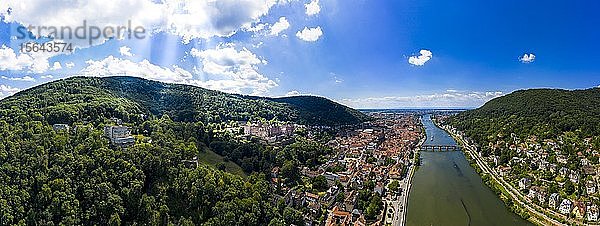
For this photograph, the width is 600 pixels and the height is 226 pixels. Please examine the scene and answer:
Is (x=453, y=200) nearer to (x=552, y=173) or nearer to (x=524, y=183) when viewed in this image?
(x=524, y=183)

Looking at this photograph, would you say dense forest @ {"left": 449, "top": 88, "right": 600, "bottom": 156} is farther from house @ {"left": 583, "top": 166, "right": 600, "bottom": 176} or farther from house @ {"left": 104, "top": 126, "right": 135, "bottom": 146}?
house @ {"left": 104, "top": 126, "right": 135, "bottom": 146}

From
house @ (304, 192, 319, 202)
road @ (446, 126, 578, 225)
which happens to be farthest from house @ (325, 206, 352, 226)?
road @ (446, 126, 578, 225)

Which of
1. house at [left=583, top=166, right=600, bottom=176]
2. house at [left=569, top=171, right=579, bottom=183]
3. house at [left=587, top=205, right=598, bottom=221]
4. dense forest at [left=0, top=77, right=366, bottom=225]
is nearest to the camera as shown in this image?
dense forest at [left=0, top=77, right=366, bottom=225]

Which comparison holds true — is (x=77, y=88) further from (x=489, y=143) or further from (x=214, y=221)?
(x=489, y=143)

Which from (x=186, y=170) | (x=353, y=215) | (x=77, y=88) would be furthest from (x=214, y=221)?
(x=77, y=88)

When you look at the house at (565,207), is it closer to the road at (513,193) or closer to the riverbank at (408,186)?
the road at (513,193)

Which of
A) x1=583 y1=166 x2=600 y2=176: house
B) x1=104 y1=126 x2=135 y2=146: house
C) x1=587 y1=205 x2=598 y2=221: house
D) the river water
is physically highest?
x1=104 y1=126 x2=135 y2=146: house
